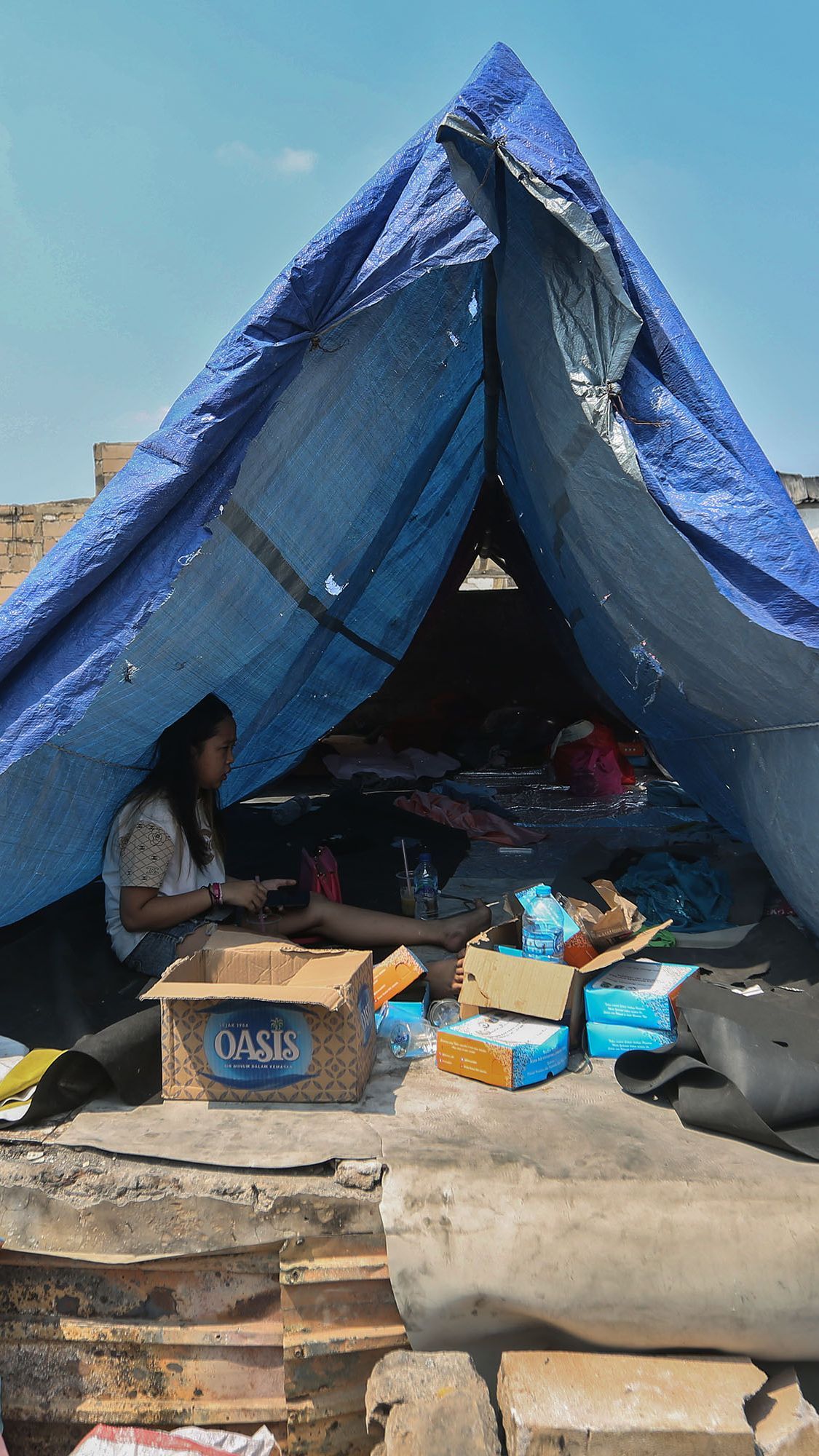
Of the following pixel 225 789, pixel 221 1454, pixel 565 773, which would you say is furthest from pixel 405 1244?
pixel 565 773

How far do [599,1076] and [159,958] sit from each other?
139 cm

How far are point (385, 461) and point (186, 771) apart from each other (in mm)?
1276

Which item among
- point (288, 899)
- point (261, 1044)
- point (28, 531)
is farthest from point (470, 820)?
point (28, 531)

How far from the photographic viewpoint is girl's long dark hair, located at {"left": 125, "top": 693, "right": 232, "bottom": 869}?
279 cm

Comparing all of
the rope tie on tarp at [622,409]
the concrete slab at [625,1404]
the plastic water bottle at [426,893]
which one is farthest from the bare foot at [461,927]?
the rope tie on tarp at [622,409]

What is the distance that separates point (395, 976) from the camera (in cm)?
238

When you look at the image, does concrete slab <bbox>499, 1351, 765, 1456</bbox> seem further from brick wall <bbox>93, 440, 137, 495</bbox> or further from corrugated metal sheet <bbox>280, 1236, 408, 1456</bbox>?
brick wall <bbox>93, 440, 137, 495</bbox>

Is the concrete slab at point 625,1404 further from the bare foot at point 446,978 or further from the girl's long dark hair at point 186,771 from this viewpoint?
the girl's long dark hair at point 186,771

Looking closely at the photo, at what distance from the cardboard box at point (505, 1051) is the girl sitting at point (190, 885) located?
0.41m

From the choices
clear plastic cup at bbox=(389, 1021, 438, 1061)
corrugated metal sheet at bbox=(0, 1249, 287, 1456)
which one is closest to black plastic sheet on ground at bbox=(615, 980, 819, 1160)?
clear plastic cup at bbox=(389, 1021, 438, 1061)

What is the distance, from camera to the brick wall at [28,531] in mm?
8367

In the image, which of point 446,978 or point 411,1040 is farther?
point 446,978

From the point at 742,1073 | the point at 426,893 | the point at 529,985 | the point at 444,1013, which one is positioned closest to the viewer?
the point at 742,1073

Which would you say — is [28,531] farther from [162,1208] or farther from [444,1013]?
[162,1208]
